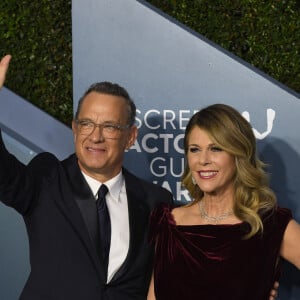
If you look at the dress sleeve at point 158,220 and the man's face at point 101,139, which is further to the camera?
the dress sleeve at point 158,220

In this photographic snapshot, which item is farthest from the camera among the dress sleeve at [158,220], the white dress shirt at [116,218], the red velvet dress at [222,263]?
the dress sleeve at [158,220]

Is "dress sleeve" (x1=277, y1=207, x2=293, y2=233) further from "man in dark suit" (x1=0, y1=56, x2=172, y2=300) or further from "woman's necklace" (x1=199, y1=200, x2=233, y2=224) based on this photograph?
"man in dark suit" (x1=0, y1=56, x2=172, y2=300)

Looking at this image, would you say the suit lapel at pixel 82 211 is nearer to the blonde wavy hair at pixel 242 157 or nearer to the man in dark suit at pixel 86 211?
the man in dark suit at pixel 86 211

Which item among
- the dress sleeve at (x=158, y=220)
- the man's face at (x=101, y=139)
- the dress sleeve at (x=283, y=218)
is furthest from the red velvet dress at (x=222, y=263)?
the man's face at (x=101, y=139)

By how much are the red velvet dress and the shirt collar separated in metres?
0.34

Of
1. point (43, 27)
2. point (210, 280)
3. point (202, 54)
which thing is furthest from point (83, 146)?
point (43, 27)

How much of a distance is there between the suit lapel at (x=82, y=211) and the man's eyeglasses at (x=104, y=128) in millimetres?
212

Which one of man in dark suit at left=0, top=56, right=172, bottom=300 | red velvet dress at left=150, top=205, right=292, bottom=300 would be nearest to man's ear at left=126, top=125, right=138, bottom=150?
man in dark suit at left=0, top=56, right=172, bottom=300

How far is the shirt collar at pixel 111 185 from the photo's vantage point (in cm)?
325

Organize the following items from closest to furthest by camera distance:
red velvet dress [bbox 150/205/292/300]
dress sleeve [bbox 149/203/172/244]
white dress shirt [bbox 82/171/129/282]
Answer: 1. red velvet dress [bbox 150/205/292/300]
2. white dress shirt [bbox 82/171/129/282]
3. dress sleeve [bbox 149/203/172/244]

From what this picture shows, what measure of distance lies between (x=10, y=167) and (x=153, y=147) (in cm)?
115

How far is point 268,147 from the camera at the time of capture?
391 centimetres

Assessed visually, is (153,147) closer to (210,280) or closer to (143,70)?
(143,70)

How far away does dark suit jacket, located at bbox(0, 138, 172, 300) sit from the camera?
10.1 ft
